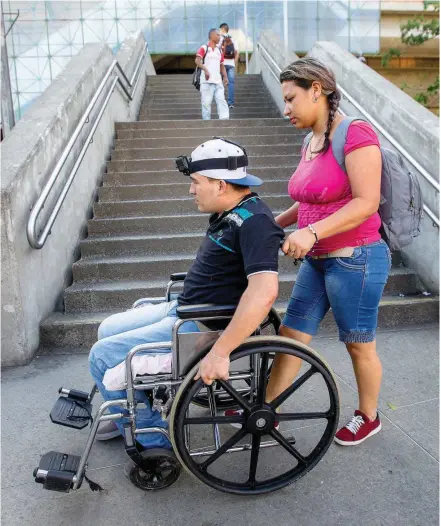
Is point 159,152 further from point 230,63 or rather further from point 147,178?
point 230,63

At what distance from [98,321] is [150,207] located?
167 centimetres

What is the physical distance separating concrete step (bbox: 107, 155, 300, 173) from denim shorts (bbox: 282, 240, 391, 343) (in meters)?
3.45

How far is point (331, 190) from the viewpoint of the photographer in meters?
2.11

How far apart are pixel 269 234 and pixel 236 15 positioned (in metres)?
17.5

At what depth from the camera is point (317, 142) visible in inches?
87.2

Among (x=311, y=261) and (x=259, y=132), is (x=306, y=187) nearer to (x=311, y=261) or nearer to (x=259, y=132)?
(x=311, y=261)

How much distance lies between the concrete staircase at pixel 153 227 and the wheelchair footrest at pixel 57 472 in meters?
1.66

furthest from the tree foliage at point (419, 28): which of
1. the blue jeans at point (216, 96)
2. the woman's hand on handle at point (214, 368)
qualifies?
the woman's hand on handle at point (214, 368)

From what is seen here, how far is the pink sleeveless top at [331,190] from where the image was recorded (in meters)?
2.03

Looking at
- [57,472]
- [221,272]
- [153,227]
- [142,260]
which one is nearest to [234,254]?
[221,272]

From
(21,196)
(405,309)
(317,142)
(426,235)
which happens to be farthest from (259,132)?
(317,142)

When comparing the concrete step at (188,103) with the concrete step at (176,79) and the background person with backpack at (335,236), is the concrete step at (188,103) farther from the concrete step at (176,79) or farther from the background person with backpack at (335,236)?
the background person with backpack at (335,236)

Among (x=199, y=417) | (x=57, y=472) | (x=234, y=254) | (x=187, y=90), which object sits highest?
(x=187, y=90)

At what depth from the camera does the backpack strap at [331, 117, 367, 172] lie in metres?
2.04
